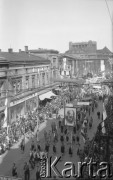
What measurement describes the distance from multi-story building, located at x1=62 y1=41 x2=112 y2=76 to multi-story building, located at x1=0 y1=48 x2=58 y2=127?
142 cm

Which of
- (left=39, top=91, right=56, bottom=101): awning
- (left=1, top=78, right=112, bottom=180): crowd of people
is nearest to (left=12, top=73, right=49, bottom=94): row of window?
(left=39, top=91, right=56, bottom=101): awning

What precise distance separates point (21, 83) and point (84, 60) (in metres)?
4.63

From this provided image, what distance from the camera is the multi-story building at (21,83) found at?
13.0 meters

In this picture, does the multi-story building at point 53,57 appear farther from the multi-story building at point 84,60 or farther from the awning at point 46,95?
the awning at point 46,95

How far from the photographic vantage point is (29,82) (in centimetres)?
1521

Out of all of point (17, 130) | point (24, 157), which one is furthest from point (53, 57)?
point (24, 157)

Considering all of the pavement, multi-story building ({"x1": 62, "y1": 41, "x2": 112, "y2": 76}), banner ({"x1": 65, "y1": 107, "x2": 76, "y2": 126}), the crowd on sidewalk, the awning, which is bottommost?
the pavement

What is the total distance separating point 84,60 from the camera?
53.9 ft

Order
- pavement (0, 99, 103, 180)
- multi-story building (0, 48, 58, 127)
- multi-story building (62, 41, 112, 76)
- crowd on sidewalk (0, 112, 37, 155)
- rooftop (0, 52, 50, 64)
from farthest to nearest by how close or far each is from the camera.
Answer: multi-story building (62, 41, 112, 76) < rooftop (0, 52, 50, 64) < multi-story building (0, 48, 58, 127) < crowd on sidewalk (0, 112, 37, 155) < pavement (0, 99, 103, 180)

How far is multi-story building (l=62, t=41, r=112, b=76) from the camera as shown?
15.0 metres

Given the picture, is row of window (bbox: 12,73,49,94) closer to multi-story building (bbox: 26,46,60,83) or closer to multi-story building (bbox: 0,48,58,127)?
multi-story building (bbox: 0,48,58,127)

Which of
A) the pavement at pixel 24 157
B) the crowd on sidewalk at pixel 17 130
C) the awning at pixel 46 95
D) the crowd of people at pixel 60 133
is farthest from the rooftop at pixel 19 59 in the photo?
the pavement at pixel 24 157

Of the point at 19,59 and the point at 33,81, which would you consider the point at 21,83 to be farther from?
the point at 19,59

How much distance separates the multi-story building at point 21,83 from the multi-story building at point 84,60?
1.42 metres
